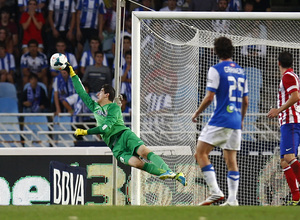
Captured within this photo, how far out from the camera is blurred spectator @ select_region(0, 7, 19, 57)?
15.6m

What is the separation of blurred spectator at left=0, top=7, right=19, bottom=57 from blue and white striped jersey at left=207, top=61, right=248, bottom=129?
25.8ft

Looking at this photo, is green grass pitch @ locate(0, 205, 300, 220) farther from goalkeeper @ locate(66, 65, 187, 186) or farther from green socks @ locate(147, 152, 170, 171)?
goalkeeper @ locate(66, 65, 187, 186)

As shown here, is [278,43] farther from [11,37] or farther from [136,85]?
[11,37]

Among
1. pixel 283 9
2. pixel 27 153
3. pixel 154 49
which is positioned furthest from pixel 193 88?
pixel 283 9

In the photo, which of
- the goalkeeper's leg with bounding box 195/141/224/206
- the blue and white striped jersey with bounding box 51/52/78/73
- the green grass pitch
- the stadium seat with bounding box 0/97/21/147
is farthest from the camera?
the blue and white striped jersey with bounding box 51/52/78/73

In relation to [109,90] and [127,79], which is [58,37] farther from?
[109,90]

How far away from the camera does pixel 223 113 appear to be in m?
8.48

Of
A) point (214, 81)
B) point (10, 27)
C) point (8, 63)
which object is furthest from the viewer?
point (10, 27)

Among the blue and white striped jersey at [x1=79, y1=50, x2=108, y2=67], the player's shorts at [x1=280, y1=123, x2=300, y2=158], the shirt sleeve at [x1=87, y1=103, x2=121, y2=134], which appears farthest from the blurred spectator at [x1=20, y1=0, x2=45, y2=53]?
the player's shorts at [x1=280, y1=123, x2=300, y2=158]

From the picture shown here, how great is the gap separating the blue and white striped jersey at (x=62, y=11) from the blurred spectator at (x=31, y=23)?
0.91ft

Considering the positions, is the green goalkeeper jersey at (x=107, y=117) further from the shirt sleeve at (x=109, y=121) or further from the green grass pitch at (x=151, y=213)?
the green grass pitch at (x=151, y=213)

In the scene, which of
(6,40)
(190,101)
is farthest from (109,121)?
(6,40)

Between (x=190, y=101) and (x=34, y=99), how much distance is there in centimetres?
398

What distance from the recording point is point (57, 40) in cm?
1535
